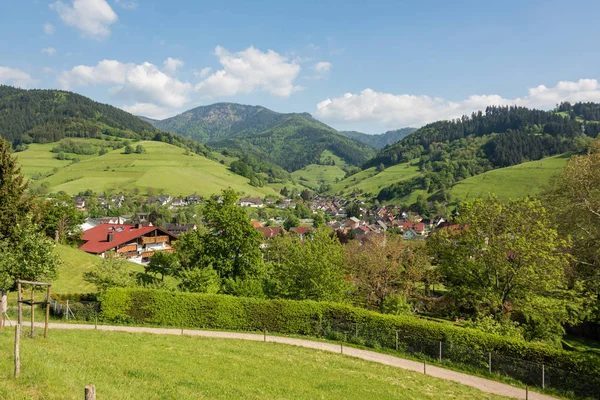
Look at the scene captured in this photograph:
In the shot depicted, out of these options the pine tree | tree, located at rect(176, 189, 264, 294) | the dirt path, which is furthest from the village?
the dirt path

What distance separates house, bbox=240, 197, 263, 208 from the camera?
18210cm

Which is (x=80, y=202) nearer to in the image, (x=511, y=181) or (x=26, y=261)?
(x=26, y=261)

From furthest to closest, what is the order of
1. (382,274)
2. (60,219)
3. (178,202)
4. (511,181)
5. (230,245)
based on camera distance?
(511,181) → (178,202) → (60,219) → (382,274) → (230,245)

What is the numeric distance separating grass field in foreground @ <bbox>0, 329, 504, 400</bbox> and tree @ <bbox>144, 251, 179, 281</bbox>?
24296mm

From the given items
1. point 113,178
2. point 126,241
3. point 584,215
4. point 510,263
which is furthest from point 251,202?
point 584,215

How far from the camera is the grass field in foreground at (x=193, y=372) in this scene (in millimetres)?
10727

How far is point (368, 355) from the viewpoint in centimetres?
2373

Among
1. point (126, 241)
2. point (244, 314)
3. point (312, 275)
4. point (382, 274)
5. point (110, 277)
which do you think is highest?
point (312, 275)

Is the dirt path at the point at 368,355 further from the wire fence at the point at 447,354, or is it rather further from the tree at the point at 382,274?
the tree at the point at 382,274

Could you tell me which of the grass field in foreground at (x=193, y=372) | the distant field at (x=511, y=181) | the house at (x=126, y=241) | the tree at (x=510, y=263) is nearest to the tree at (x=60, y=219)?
the house at (x=126, y=241)

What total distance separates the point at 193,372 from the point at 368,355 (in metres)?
12.6

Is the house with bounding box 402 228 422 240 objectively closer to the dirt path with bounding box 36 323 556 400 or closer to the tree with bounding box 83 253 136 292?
the tree with bounding box 83 253 136 292

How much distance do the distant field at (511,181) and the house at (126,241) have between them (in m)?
136

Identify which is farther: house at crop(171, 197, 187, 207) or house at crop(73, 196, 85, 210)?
house at crop(171, 197, 187, 207)
